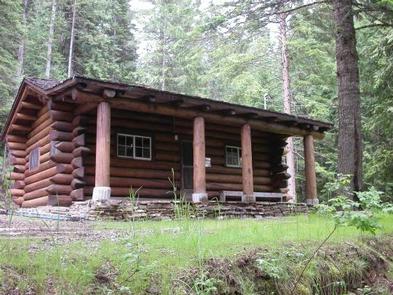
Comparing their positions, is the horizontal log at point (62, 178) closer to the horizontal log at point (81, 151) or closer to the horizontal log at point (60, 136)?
the horizontal log at point (81, 151)

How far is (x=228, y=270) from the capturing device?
438 centimetres

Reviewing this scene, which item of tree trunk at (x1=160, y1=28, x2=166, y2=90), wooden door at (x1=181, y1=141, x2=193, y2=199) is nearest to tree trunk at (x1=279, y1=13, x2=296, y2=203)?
wooden door at (x1=181, y1=141, x2=193, y2=199)

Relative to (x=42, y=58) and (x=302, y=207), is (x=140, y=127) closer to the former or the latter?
(x=302, y=207)

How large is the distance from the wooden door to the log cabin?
4 cm

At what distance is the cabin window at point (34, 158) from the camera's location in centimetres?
1573

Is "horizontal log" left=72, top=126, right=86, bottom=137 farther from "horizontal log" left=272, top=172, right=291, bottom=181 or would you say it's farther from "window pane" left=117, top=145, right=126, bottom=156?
"horizontal log" left=272, top=172, right=291, bottom=181

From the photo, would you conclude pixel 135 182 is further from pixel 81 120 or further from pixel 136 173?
pixel 81 120

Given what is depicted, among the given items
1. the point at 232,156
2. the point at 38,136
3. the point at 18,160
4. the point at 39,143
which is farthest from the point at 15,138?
the point at 232,156

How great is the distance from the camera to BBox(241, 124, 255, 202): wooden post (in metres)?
14.2

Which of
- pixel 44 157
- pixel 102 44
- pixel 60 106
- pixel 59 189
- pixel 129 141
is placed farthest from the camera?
pixel 102 44

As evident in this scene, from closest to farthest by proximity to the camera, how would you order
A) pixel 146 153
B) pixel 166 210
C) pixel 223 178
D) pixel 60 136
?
pixel 166 210
pixel 60 136
pixel 146 153
pixel 223 178

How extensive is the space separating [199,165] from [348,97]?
480cm

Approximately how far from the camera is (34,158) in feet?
53.2

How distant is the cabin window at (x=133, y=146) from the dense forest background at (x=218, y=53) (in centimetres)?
349
